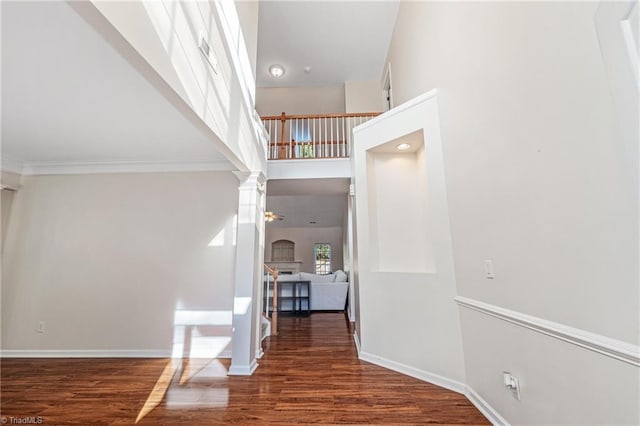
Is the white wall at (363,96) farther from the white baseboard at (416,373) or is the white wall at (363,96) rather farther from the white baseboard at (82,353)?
the white baseboard at (82,353)

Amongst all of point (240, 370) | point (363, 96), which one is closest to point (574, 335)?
point (240, 370)

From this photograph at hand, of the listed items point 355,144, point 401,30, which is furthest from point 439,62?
point 401,30

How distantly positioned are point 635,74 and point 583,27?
536 millimetres

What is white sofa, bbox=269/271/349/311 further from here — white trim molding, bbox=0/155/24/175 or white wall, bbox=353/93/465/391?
white trim molding, bbox=0/155/24/175

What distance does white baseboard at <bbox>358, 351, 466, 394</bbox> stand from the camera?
239 cm

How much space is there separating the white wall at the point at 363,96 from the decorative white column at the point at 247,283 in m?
3.78

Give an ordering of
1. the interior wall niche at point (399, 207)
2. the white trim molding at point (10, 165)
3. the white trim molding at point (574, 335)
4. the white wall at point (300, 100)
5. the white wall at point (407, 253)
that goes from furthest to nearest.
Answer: the white wall at point (300, 100), the white trim molding at point (10, 165), the interior wall niche at point (399, 207), the white wall at point (407, 253), the white trim molding at point (574, 335)

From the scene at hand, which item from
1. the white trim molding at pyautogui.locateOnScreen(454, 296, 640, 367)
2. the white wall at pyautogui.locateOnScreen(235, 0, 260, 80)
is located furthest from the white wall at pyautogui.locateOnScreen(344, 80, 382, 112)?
the white trim molding at pyautogui.locateOnScreen(454, 296, 640, 367)

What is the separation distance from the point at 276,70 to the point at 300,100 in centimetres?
126

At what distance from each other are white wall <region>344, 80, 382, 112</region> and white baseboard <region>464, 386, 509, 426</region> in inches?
214

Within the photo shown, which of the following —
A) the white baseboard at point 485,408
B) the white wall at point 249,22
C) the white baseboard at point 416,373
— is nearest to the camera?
the white baseboard at point 485,408

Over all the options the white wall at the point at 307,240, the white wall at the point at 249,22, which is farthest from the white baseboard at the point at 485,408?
the white wall at the point at 307,240

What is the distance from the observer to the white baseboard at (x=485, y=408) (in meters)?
1.88

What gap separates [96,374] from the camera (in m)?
2.94
